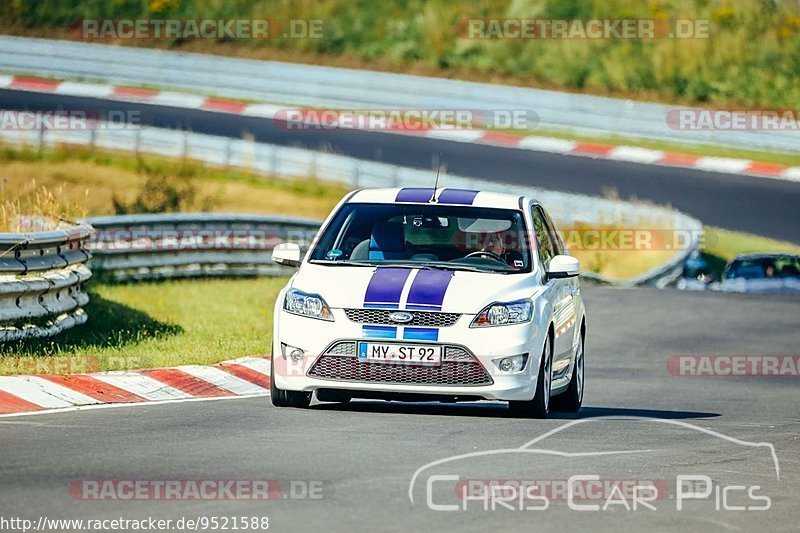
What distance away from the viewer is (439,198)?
12.2 meters

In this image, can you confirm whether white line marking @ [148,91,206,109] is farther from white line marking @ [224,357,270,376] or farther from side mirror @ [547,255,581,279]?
side mirror @ [547,255,581,279]

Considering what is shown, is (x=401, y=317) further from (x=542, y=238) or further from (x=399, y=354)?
(x=542, y=238)

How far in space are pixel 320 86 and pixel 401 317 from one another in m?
27.0

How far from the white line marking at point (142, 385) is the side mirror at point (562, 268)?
2.83 meters

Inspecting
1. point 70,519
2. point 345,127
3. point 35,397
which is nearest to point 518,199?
point 35,397

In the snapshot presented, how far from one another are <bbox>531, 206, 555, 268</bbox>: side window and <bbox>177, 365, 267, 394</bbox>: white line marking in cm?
249

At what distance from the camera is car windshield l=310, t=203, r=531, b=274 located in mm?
11797

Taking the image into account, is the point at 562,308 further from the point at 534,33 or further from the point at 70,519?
the point at 534,33

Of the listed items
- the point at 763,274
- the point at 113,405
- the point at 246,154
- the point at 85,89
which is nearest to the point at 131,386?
the point at 113,405

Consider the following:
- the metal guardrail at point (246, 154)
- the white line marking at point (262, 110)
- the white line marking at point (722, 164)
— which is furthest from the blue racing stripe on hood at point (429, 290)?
the white line marking at point (262, 110)

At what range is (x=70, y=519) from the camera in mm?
7172

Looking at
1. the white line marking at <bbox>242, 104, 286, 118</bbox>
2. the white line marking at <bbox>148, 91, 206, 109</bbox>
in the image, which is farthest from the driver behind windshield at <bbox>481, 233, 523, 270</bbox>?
the white line marking at <bbox>148, 91, 206, 109</bbox>

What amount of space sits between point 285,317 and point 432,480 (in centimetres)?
300

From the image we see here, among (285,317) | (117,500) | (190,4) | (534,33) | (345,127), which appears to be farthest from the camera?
(190,4)
